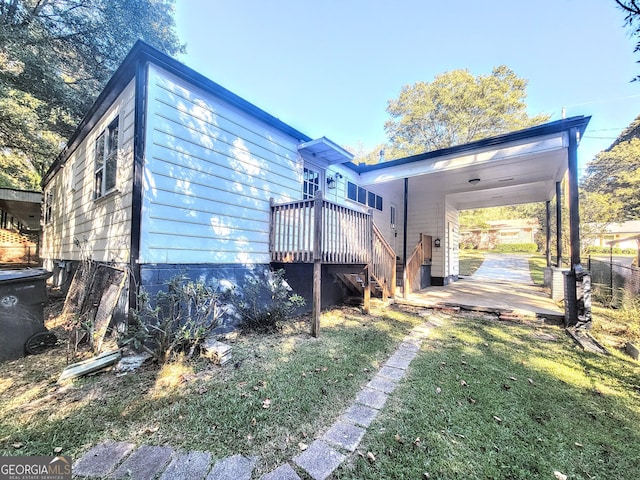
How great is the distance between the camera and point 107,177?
207 inches

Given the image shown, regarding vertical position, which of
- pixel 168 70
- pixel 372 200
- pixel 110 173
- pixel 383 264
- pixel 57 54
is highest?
pixel 57 54

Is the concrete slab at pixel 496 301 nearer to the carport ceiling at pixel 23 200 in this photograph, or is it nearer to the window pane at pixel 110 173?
the window pane at pixel 110 173

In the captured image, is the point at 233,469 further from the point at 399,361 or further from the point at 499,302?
the point at 499,302

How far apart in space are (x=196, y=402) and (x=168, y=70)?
15.6ft

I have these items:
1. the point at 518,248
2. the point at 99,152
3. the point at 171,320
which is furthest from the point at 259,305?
the point at 518,248

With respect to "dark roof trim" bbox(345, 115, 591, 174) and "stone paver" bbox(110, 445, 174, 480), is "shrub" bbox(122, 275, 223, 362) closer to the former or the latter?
"stone paver" bbox(110, 445, 174, 480)

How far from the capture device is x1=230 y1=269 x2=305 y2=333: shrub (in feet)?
16.1

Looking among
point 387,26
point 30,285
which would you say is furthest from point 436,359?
point 387,26

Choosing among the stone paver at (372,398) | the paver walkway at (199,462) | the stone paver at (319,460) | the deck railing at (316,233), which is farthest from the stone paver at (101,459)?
the deck railing at (316,233)

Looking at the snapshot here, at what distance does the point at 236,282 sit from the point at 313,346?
1.88m

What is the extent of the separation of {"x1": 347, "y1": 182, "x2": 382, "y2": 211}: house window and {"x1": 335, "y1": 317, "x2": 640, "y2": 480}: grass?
234 inches

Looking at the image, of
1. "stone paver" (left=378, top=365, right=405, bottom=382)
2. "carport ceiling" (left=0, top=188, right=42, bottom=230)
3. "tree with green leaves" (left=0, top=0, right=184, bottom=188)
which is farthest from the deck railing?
Result: "tree with green leaves" (left=0, top=0, right=184, bottom=188)

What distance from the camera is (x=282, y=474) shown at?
71.4 inches

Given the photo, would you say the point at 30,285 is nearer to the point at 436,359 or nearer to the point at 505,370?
the point at 436,359
